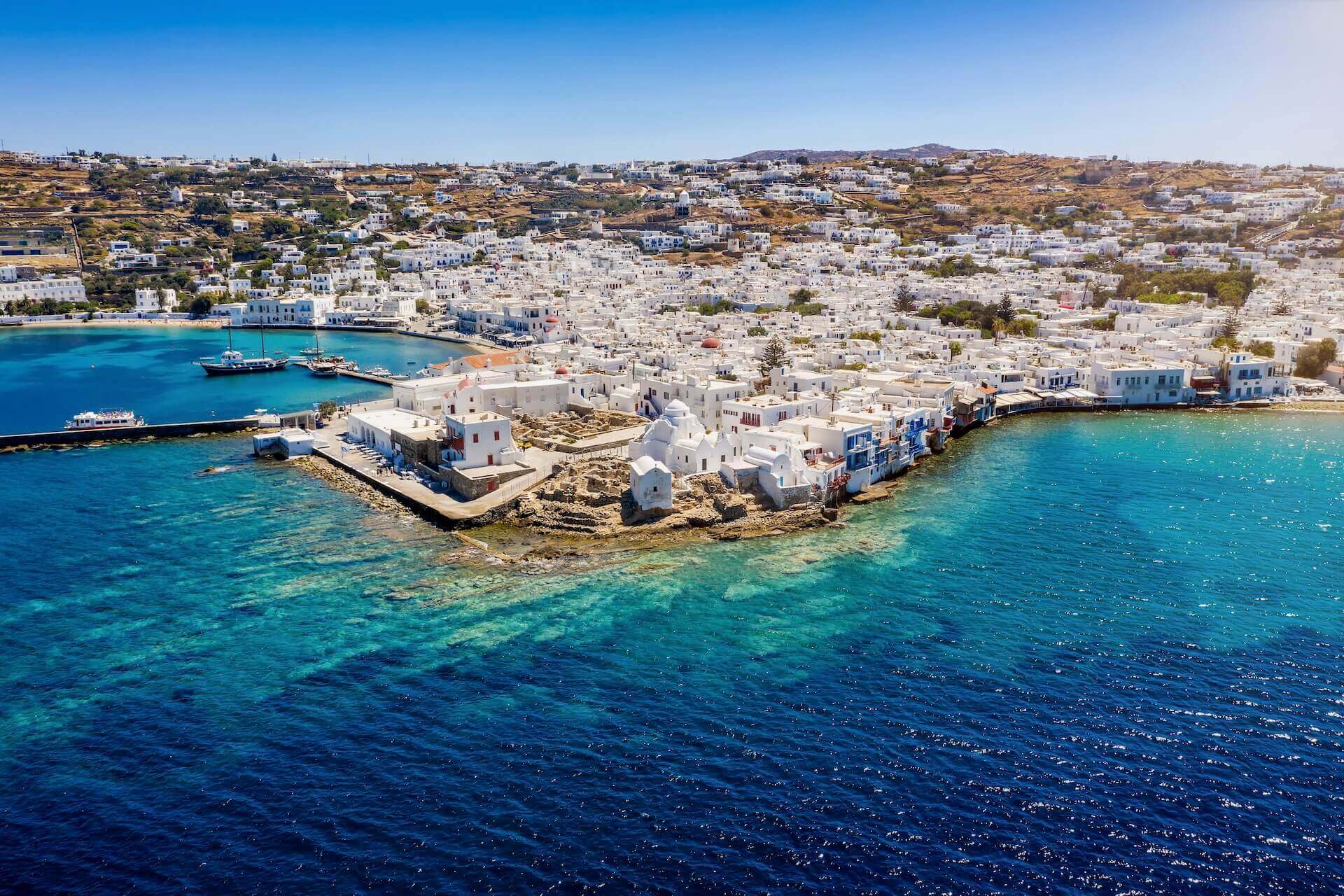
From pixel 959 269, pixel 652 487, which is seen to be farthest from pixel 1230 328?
pixel 652 487

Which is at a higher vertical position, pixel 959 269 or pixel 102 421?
pixel 959 269

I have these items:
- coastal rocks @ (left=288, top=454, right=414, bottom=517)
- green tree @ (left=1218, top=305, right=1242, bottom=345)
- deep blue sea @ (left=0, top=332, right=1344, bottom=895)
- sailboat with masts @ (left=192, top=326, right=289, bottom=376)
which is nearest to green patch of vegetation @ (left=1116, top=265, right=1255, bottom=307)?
green tree @ (left=1218, top=305, right=1242, bottom=345)

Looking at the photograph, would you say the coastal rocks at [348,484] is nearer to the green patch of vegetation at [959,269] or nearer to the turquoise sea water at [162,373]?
the turquoise sea water at [162,373]

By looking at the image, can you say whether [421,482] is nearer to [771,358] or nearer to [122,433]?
[122,433]

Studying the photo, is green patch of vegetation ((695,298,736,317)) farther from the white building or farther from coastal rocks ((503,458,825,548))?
the white building

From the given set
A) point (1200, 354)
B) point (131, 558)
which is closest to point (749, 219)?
point (1200, 354)
